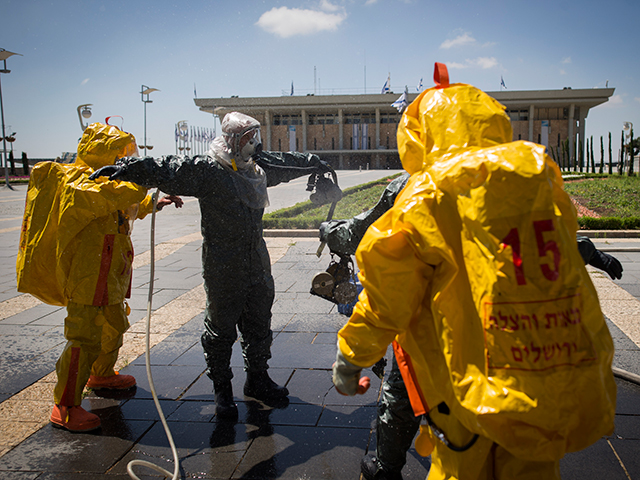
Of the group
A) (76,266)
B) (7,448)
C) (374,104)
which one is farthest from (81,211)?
(374,104)

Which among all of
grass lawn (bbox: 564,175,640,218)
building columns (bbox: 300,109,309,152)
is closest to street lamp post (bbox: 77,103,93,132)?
grass lawn (bbox: 564,175,640,218)

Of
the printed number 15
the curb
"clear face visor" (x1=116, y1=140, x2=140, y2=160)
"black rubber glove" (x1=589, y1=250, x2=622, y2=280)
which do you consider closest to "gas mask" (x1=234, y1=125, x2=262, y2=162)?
"clear face visor" (x1=116, y1=140, x2=140, y2=160)

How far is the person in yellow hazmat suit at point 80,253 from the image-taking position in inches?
111

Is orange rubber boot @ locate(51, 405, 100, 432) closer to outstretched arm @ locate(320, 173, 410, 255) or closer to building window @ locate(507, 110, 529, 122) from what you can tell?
outstretched arm @ locate(320, 173, 410, 255)

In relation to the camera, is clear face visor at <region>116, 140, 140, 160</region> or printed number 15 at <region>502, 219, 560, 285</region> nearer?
printed number 15 at <region>502, 219, 560, 285</region>

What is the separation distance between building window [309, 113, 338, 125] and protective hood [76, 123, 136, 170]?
138 feet

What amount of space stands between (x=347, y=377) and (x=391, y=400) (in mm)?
577

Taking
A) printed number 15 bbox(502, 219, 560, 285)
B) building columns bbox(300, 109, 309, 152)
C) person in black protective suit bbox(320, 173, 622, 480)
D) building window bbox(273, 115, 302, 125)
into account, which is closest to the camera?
printed number 15 bbox(502, 219, 560, 285)

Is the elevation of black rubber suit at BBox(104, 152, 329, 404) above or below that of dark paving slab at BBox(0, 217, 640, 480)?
above

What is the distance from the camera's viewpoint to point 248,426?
2.79 metres

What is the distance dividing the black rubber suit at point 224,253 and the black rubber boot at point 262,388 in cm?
5

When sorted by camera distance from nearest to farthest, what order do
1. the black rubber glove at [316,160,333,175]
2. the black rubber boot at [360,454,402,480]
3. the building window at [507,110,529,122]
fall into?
the black rubber boot at [360,454,402,480]
the black rubber glove at [316,160,333,175]
the building window at [507,110,529,122]

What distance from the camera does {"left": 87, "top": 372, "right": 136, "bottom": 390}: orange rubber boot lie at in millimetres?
3256

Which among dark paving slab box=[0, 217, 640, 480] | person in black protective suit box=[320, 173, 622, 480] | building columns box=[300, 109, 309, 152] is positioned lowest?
dark paving slab box=[0, 217, 640, 480]
